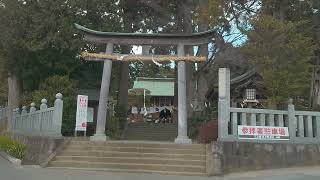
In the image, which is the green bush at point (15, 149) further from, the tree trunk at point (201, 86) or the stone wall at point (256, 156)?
the tree trunk at point (201, 86)

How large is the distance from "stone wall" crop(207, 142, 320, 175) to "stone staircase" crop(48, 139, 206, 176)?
0.58m

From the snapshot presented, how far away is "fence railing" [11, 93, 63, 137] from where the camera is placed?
716 inches

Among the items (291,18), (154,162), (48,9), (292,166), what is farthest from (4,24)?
(292,166)

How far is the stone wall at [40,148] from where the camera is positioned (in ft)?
57.9

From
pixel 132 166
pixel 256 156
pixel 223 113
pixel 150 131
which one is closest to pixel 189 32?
pixel 150 131

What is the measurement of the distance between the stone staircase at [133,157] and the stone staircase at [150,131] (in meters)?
9.59

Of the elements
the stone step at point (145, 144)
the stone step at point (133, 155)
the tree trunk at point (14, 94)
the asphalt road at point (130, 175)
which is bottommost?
the asphalt road at point (130, 175)

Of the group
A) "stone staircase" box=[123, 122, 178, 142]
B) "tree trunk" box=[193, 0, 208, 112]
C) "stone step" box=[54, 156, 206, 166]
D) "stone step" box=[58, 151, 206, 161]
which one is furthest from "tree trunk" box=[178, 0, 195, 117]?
"stone step" box=[54, 156, 206, 166]

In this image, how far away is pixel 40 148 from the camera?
18.3m

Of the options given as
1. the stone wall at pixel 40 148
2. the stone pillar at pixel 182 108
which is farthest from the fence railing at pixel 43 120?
the stone pillar at pixel 182 108

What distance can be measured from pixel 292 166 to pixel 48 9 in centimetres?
1507

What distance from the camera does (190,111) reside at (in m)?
26.7

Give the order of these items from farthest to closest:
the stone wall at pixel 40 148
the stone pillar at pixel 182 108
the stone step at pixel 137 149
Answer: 1. the stone pillar at pixel 182 108
2. the stone wall at pixel 40 148
3. the stone step at pixel 137 149

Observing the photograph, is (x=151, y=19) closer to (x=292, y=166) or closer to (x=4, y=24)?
(x=4, y=24)
